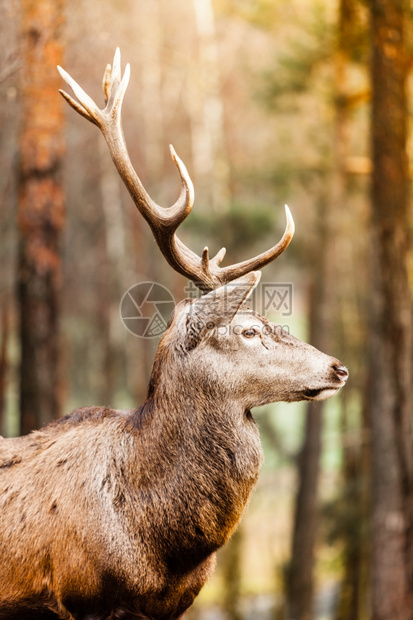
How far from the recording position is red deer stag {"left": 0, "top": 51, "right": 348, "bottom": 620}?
3988 millimetres

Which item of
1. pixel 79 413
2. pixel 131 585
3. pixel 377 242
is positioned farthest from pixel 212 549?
pixel 377 242

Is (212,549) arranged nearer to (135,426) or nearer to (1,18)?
(135,426)

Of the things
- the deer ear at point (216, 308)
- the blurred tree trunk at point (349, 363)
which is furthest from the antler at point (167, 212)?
the blurred tree trunk at point (349, 363)

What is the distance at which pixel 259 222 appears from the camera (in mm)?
14039

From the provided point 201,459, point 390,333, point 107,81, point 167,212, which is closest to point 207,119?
point 390,333

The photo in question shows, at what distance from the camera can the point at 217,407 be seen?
4.19m

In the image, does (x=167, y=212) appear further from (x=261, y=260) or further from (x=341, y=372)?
(x=341, y=372)

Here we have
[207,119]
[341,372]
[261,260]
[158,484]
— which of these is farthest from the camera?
[207,119]

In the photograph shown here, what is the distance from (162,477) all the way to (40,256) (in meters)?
5.40

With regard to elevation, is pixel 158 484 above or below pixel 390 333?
below

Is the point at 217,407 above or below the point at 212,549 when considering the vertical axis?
above

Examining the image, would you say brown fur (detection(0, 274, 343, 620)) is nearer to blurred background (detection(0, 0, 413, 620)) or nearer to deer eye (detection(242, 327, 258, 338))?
deer eye (detection(242, 327, 258, 338))

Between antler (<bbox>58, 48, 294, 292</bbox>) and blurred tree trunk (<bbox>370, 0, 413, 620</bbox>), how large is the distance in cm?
480

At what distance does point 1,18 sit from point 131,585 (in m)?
4.63
